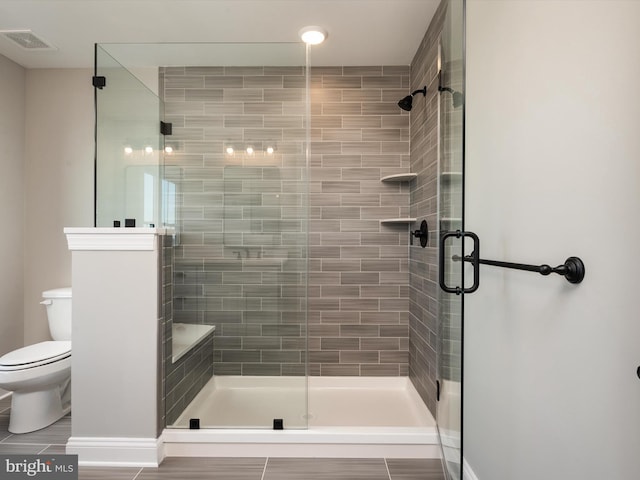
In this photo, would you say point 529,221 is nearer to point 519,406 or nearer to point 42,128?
point 519,406

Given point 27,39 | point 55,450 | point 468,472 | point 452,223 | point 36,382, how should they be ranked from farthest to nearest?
point 27,39
point 36,382
point 55,450
point 468,472
point 452,223

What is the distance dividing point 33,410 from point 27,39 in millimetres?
2450

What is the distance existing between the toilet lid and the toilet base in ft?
0.80

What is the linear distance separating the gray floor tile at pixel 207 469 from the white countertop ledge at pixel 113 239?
1140mm

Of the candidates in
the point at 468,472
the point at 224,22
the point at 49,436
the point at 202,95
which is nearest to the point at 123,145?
the point at 202,95

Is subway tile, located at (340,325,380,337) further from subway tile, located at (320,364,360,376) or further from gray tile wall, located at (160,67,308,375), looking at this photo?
gray tile wall, located at (160,67,308,375)

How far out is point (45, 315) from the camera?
3000mm

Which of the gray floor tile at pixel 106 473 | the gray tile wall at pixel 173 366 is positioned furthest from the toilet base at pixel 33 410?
the gray tile wall at pixel 173 366

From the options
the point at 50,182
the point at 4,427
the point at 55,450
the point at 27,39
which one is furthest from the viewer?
the point at 50,182

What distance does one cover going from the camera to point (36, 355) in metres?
2.23

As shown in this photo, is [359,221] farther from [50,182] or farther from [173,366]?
[50,182]

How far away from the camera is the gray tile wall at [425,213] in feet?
7.20

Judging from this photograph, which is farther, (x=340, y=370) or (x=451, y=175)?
(x=340, y=370)

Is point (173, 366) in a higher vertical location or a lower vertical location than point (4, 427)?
higher
